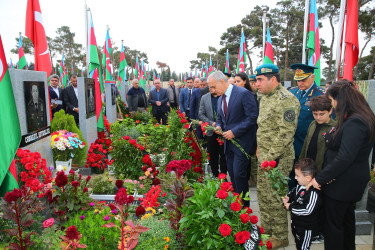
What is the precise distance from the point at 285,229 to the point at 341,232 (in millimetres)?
772

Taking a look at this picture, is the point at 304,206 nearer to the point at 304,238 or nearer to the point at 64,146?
the point at 304,238

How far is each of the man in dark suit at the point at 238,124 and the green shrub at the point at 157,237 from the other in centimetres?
133

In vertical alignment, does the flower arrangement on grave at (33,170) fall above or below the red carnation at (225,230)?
above

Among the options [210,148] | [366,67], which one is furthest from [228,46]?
[210,148]

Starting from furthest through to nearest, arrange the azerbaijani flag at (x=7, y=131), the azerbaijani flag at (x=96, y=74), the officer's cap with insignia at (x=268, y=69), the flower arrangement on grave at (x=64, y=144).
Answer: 1. the azerbaijani flag at (x=96, y=74)
2. the flower arrangement on grave at (x=64, y=144)
3. the officer's cap with insignia at (x=268, y=69)
4. the azerbaijani flag at (x=7, y=131)

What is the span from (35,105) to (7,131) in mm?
1015

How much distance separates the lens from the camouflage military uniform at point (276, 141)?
8.93ft

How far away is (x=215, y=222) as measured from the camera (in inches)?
79.4

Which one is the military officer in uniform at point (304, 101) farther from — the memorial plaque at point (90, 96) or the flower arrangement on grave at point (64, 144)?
the memorial plaque at point (90, 96)

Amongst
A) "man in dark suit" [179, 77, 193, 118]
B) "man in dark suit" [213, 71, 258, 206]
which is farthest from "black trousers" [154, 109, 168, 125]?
"man in dark suit" [213, 71, 258, 206]

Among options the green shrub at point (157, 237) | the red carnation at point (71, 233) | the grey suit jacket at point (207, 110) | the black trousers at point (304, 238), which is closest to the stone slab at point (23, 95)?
the green shrub at point (157, 237)

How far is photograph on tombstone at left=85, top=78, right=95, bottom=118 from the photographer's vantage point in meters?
5.84

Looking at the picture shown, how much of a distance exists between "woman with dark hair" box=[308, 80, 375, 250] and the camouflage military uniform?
1.39 feet

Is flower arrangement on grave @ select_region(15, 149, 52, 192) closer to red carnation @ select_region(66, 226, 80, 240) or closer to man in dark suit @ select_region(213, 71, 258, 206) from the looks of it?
red carnation @ select_region(66, 226, 80, 240)
